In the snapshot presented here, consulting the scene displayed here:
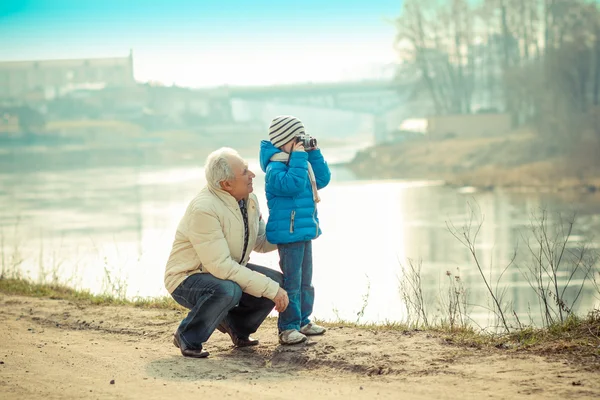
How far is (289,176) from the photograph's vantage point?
432 cm

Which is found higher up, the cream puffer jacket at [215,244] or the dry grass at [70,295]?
the cream puffer jacket at [215,244]

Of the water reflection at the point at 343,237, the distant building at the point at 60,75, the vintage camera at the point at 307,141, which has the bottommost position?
the water reflection at the point at 343,237

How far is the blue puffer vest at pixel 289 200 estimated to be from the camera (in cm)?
434

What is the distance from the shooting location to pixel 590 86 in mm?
41906

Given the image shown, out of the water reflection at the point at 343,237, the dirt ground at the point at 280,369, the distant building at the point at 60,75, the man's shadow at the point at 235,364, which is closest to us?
the dirt ground at the point at 280,369

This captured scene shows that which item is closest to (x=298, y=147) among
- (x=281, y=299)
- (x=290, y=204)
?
(x=290, y=204)

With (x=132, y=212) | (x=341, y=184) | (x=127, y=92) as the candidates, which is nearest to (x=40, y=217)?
(x=132, y=212)

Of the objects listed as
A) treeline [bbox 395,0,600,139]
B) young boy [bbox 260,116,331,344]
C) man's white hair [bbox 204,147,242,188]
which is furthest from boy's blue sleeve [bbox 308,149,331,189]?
treeline [bbox 395,0,600,139]

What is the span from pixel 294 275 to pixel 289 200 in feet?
1.35

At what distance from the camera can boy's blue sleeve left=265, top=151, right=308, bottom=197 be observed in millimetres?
4324

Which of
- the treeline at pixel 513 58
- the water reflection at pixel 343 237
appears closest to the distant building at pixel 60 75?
the water reflection at pixel 343 237

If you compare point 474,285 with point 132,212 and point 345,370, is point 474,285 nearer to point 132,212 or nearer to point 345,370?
point 345,370

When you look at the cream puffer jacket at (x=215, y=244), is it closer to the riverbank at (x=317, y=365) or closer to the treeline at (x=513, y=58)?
the riverbank at (x=317, y=365)

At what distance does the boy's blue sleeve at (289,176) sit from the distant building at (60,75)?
2559 inches
